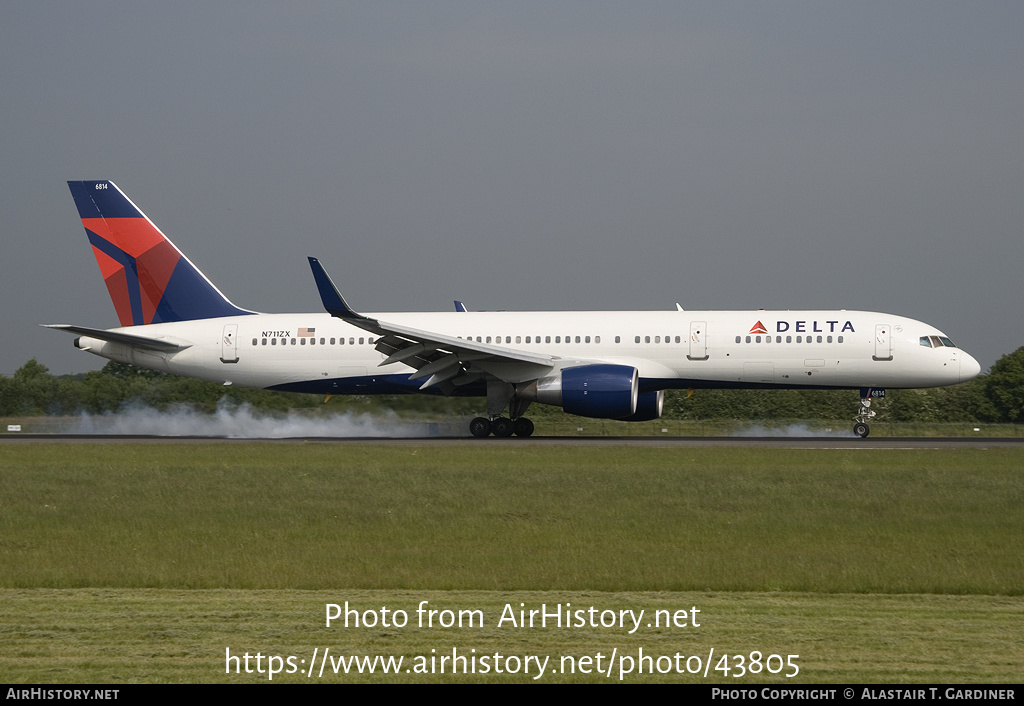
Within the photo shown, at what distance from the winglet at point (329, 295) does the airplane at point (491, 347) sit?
0.14 ft

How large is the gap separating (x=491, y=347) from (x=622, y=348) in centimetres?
363

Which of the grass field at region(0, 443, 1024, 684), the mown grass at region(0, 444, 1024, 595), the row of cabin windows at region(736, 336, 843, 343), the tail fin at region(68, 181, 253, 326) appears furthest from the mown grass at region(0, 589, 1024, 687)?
the tail fin at region(68, 181, 253, 326)

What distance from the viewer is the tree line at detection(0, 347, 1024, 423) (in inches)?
1356

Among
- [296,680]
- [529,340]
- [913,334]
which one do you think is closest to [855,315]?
[913,334]

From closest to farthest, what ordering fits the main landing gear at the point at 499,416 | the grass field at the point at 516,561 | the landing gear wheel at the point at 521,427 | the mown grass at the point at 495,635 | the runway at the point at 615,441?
the mown grass at the point at 495,635 < the grass field at the point at 516,561 < the runway at the point at 615,441 < the main landing gear at the point at 499,416 < the landing gear wheel at the point at 521,427

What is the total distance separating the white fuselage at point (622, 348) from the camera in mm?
28953

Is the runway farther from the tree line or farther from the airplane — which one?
the tree line

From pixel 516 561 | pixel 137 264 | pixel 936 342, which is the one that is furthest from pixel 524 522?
pixel 137 264

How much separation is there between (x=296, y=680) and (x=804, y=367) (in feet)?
78.7

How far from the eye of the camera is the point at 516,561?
1138 centimetres

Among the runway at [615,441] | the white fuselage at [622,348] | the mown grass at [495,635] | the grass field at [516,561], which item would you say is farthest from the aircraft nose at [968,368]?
the mown grass at [495,635]

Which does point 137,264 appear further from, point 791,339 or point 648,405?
point 791,339

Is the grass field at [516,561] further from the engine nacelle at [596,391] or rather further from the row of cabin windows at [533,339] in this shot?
the row of cabin windows at [533,339]

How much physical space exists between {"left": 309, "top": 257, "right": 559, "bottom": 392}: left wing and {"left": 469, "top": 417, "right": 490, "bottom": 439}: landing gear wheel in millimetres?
1187
